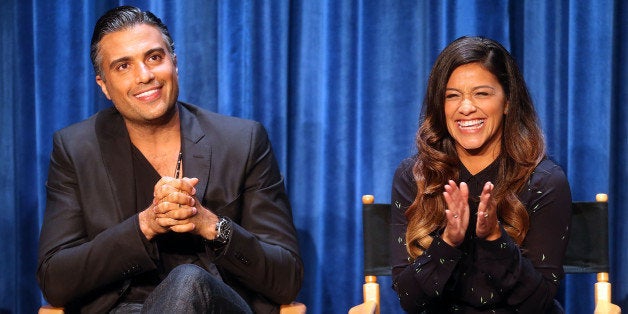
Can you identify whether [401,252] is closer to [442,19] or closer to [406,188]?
[406,188]

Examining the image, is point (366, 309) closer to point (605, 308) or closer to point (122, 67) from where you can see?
point (605, 308)

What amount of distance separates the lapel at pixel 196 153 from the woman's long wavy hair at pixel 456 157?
68cm

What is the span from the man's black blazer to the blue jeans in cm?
23

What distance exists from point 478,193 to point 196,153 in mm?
938

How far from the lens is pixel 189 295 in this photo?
237 centimetres

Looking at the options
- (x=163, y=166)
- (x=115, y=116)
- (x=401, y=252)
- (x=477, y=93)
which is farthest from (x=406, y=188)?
(x=115, y=116)

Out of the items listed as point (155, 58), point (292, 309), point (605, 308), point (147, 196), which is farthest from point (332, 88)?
point (605, 308)

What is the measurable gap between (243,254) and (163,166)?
49 centimetres

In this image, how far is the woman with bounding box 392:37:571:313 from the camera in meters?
2.62

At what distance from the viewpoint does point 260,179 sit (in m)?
2.94

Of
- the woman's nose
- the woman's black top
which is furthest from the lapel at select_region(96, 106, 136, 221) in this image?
the woman's nose

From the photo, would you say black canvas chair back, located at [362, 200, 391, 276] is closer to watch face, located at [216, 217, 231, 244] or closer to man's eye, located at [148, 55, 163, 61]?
watch face, located at [216, 217, 231, 244]

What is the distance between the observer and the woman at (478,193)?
8.59ft

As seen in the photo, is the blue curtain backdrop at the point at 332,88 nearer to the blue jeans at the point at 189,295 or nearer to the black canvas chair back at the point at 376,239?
the black canvas chair back at the point at 376,239
